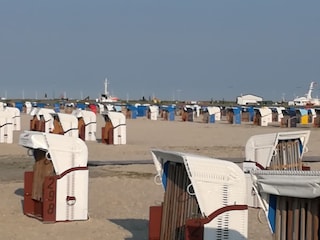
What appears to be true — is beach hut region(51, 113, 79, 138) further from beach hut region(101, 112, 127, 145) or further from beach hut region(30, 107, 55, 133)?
beach hut region(30, 107, 55, 133)

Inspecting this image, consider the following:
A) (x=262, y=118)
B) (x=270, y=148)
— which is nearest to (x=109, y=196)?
(x=270, y=148)

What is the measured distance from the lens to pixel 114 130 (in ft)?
84.7

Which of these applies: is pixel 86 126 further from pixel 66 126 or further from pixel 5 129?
pixel 5 129

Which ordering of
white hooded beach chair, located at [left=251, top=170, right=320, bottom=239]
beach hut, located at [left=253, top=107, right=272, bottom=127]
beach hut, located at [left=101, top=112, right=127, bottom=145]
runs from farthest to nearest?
beach hut, located at [left=253, top=107, right=272, bottom=127] < beach hut, located at [left=101, top=112, right=127, bottom=145] < white hooded beach chair, located at [left=251, top=170, right=320, bottom=239]

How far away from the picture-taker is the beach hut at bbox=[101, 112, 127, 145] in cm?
2586

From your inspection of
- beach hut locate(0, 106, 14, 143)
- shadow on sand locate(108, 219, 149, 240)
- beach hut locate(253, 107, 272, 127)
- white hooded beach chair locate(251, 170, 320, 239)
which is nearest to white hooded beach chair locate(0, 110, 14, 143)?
beach hut locate(0, 106, 14, 143)

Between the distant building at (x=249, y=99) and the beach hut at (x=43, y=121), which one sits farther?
the distant building at (x=249, y=99)

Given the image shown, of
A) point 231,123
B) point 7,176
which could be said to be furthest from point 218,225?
point 231,123

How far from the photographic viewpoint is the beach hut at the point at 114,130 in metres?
25.9

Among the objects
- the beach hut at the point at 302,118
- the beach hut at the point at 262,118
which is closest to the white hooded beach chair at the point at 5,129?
the beach hut at the point at 262,118

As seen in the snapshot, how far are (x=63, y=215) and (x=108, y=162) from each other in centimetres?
832

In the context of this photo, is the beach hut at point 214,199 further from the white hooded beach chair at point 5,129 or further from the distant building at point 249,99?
the distant building at point 249,99

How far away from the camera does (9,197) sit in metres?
13.1

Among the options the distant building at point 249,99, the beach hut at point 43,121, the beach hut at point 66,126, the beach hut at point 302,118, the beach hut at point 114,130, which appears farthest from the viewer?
the distant building at point 249,99
